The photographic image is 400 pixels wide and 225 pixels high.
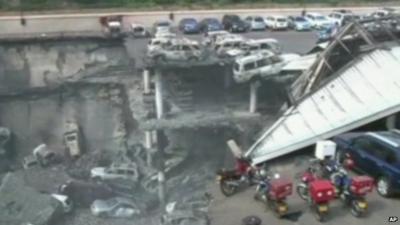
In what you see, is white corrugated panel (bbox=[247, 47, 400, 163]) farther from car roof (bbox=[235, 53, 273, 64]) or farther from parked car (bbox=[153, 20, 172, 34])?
parked car (bbox=[153, 20, 172, 34])

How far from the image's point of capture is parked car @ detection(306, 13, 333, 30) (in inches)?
2100

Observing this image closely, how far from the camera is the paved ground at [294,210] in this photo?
683 inches

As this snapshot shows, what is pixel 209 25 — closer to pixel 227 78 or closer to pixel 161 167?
pixel 227 78

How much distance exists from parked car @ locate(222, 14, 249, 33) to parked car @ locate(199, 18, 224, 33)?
2.05 feet

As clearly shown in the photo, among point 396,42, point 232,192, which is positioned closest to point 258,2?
point 396,42

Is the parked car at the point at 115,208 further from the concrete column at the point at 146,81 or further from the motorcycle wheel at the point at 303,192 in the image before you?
the concrete column at the point at 146,81

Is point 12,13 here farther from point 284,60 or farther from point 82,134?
point 284,60

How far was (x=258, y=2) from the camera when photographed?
61.7 metres

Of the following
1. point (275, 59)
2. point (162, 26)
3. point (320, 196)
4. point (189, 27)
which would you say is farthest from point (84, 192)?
point (189, 27)

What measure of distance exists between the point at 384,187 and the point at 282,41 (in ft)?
105

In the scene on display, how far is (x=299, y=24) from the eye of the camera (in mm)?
53281

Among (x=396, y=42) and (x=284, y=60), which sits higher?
(x=396, y=42)

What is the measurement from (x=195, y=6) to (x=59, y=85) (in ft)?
68.8

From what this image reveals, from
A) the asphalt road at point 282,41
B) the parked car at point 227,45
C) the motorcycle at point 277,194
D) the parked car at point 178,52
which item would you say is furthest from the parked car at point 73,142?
the motorcycle at point 277,194
